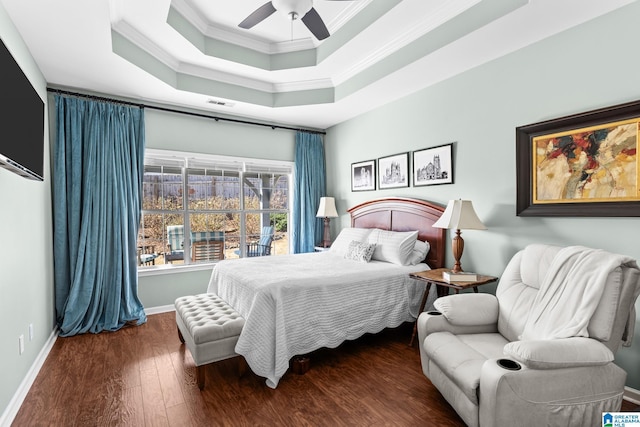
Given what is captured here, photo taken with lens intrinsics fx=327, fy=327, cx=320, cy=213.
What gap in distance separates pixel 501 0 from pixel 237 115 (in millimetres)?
3410

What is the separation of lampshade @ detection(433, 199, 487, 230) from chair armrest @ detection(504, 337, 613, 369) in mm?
1317

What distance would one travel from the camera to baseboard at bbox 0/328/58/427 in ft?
6.75

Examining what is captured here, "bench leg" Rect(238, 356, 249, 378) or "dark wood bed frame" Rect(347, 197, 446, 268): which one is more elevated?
"dark wood bed frame" Rect(347, 197, 446, 268)


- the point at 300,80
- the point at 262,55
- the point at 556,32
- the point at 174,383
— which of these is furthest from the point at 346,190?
the point at 174,383

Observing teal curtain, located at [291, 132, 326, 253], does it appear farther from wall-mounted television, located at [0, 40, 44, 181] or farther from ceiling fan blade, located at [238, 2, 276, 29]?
wall-mounted television, located at [0, 40, 44, 181]


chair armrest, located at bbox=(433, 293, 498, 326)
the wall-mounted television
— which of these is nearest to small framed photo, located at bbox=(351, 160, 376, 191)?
chair armrest, located at bbox=(433, 293, 498, 326)

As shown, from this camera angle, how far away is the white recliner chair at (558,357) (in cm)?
161

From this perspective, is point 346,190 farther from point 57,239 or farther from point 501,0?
point 57,239

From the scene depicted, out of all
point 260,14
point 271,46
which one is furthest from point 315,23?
point 271,46

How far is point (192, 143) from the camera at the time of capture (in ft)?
14.5

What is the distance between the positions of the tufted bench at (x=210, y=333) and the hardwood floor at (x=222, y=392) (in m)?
0.24

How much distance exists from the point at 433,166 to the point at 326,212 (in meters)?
1.82

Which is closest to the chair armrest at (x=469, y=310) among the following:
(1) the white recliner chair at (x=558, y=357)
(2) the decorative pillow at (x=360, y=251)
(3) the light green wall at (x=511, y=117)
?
(1) the white recliner chair at (x=558, y=357)

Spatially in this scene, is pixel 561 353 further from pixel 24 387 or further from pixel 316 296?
pixel 24 387
